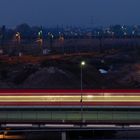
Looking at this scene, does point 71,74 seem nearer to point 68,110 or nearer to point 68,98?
point 68,98

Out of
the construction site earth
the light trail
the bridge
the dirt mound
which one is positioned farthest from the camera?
the construction site earth

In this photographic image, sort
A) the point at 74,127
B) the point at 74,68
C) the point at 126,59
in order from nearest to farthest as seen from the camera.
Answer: the point at 74,127, the point at 74,68, the point at 126,59

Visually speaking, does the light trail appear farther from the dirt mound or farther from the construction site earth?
the dirt mound

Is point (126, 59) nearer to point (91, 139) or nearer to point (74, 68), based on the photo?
point (74, 68)

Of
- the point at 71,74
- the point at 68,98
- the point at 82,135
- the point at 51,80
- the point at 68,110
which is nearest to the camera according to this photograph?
the point at 82,135

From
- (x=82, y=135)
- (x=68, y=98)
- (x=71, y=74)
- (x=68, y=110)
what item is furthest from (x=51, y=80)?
(x=82, y=135)

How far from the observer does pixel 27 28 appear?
166 m

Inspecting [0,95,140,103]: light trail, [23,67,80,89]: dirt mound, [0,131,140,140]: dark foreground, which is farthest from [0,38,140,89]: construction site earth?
[0,131,140,140]: dark foreground

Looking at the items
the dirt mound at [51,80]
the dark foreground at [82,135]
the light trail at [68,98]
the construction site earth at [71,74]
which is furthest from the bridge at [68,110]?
the dirt mound at [51,80]

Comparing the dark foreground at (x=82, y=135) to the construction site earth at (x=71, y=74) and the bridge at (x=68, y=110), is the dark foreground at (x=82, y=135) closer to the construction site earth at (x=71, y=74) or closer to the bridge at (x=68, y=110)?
the bridge at (x=68, y=110)

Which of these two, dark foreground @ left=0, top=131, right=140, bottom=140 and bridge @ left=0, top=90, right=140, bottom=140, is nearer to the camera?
bridge @ left=0, top=90, right=140, bottom=140

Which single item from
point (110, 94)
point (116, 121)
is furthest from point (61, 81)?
point (116, 121)

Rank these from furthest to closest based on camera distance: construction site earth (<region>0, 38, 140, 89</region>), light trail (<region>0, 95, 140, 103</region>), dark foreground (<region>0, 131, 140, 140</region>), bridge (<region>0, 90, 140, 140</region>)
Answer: construction site earth (<region>0, 38, 140, 89</region>) < light trail (<region>0, 95, 140, 103</region>) < dark foreground (<region>0, 131, 140, 140</region>) < bridge (<region>0, 90, 140, 140</region>)

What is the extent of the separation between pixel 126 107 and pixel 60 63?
24499mm
